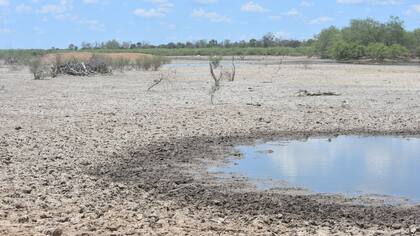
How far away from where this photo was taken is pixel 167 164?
11930 millimetres

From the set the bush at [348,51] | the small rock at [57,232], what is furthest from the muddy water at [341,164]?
the bush at [348,51]

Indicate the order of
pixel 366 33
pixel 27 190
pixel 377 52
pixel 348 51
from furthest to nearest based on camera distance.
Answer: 1. pixel 366 33
2. pixel 348 51
3. pixel 377 52
4. pixel 27 190

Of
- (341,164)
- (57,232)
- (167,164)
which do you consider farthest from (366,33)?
(57,232)

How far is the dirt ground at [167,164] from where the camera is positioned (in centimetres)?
761

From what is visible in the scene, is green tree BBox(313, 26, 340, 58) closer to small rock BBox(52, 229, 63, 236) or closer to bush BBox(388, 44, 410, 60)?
bush BBox(388, 44, 410, 60)

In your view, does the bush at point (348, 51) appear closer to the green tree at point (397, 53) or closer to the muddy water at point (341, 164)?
the green tree at point (397, 53)

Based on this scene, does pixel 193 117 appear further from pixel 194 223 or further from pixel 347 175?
pixel 194 223

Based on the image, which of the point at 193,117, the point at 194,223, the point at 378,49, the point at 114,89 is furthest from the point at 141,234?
the point at 378,49

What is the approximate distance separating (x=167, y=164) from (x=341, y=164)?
10.9 feet

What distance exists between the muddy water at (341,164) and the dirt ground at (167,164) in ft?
A: 2.13

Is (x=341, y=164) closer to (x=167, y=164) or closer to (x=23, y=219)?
(x=167, y=164)

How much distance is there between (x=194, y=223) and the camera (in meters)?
7.55

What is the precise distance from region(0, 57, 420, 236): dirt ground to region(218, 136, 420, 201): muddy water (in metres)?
0.65

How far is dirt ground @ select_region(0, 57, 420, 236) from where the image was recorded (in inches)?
300
